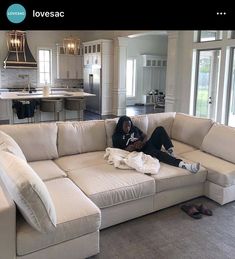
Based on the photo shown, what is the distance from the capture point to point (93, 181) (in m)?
2.64

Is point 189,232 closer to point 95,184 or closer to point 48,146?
point 95,184

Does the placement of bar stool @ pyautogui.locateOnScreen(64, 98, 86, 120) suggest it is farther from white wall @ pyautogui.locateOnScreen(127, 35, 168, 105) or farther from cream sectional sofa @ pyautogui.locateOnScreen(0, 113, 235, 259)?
white wall @ pyautogui.locateOnScreen(127, 35, 168, 105)

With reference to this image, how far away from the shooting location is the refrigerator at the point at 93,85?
9.25 meters

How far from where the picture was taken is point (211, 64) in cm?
592

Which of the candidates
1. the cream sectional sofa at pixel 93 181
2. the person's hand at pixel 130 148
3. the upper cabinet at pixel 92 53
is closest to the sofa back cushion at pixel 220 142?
the cream sectional sofa at pixel 93 181

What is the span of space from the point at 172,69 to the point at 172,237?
4.72m

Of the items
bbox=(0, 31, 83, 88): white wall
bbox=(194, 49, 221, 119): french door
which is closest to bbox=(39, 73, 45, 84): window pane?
bbox=(0, 31, 83, 88): white wall

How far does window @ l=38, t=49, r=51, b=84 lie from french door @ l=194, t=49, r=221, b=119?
5.71 metres

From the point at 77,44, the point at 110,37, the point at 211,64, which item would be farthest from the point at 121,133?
the point at 110,37

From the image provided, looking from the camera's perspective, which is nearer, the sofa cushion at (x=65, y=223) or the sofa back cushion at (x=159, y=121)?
the sofa cushion at (x=65, y=223)

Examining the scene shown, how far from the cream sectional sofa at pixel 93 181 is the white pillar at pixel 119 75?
16.8ft

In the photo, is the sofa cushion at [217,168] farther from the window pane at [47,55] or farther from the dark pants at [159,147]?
the window pane at [47,55]

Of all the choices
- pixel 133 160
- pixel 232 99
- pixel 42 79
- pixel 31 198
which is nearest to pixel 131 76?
pixel 42 79

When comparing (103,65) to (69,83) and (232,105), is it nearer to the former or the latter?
(69,83)
